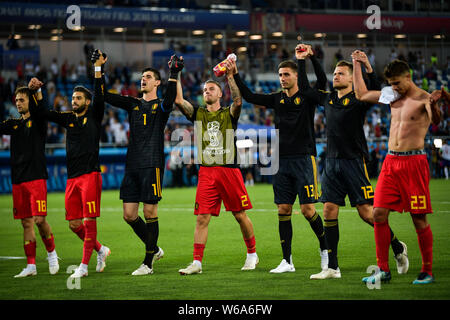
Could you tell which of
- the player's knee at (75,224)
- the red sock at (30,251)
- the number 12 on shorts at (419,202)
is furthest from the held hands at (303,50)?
the red sock at (30,251)

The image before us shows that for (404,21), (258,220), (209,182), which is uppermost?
(404,21)

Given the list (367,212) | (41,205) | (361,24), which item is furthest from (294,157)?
(361,24)

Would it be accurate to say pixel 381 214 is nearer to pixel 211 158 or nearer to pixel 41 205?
pixel 211 158

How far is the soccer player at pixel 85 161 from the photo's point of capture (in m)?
9.84

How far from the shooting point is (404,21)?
5075cm

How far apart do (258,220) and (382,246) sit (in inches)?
359

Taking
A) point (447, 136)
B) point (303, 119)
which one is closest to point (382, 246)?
point (303, 119)

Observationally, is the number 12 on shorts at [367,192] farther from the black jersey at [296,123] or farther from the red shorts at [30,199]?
the red shorts at [30,199]

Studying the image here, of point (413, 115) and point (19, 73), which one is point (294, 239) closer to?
point (413, 115)

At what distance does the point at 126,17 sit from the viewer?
4394 cm

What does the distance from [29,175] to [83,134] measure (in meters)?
0.98

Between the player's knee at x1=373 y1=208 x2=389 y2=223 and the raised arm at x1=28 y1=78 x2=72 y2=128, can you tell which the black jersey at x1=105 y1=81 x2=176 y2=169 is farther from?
the player's knee at x1=373 y1=208 x2=389 y2=223

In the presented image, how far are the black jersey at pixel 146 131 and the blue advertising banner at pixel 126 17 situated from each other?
32.9m

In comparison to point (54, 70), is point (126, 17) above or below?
above
